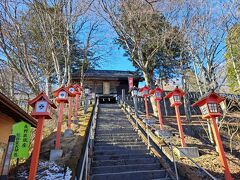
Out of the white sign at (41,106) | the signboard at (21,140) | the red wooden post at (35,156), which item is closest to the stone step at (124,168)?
the red wooden post at (35,156)

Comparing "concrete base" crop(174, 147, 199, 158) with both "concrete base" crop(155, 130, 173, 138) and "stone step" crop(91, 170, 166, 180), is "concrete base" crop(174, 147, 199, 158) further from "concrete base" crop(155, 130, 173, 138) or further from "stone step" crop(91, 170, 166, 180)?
"concrete base" crop(155, 130, 173, 138)

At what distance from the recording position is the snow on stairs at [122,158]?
627 centimetres

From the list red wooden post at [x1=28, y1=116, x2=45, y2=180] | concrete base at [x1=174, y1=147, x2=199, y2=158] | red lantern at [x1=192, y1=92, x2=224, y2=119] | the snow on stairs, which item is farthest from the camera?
concrete base at [x1=174, y1=147, x2=199, y2=158]

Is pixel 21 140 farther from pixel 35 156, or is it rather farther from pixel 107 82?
pixel 107 82

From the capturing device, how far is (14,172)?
20.3 ft

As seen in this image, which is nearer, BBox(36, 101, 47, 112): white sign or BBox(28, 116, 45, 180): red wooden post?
BBox(28, 116, 45, 180): red wooden post

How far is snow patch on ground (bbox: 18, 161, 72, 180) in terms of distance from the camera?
5969 millimetres

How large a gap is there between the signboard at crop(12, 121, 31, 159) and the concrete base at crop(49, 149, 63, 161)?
0.77 m

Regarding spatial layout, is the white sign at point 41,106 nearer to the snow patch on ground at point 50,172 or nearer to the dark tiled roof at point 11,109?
the dark tiled roof at point 11,109

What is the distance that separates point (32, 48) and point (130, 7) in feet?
25.0

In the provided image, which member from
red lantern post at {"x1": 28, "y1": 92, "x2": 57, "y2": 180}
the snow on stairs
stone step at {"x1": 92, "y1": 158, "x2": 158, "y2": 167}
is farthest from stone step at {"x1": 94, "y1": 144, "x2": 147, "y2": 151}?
red lantern post at {"x1": 28, "y1": 92, "x2": 57, "y2": 180}

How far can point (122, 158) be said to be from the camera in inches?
290

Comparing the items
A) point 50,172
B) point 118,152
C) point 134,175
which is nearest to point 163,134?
point 118,152

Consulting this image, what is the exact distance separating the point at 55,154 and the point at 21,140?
1.21 metres
